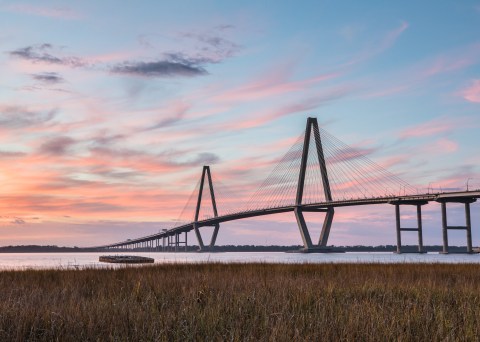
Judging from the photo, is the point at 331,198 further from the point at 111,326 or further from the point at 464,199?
the point at 111,326

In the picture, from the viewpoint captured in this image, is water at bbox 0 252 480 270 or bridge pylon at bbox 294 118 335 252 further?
bridge pylon at bbox 294 118 335 252

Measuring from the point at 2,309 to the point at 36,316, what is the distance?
35.1 inches

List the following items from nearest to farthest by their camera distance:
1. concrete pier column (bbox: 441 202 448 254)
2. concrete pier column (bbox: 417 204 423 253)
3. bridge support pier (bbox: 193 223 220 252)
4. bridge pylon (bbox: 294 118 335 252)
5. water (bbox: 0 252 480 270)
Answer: water (bbox: 0 252 480 270), bridge pylon (bbox: 294 118 335 252), concrete pier column (bbox: 441 202 448 254), concrete pier column (bbox: 417 204 423 253), bridge support pier (bbox: 193 223 220 252)

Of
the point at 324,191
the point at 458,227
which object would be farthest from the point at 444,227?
the point at 324,191

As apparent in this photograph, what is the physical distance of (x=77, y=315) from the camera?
789cm

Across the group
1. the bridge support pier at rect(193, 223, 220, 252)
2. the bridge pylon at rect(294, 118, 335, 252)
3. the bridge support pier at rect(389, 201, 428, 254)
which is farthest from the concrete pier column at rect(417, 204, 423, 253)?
the bridge support pier at rect(193, 223, 220, 252)

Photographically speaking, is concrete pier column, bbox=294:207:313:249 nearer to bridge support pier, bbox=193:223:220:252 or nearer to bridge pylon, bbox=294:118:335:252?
bridge pylon, bbox=294:118:335:252

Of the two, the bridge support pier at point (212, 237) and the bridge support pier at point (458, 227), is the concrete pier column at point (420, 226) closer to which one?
the bridge support pier at point (458, 227)

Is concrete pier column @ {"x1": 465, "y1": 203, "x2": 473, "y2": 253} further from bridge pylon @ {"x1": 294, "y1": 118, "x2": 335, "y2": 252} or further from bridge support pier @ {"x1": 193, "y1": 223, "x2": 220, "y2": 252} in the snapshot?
bridge support pier @ {"x1": 193, "y1": 223, "x2": 220, "y2": 252}

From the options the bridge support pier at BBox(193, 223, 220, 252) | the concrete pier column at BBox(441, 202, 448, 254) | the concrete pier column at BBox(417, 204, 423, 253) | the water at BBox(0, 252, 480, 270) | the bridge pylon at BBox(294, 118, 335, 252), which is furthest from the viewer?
the bridge support pier at BBox(193, 223, 220, 252)

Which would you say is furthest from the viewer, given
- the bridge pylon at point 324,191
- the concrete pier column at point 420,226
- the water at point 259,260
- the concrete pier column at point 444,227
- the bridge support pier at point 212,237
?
the bridge support pier at point 212,237

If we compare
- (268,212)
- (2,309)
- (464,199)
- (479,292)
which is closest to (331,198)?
(268,212)

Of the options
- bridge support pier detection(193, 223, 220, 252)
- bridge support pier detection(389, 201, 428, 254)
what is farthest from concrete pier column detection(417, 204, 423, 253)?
bridge support pier detection(193, 223, 220, 252)

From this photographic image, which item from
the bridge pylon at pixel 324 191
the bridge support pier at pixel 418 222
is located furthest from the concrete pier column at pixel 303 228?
the bridge support pier at pixel 418 222
